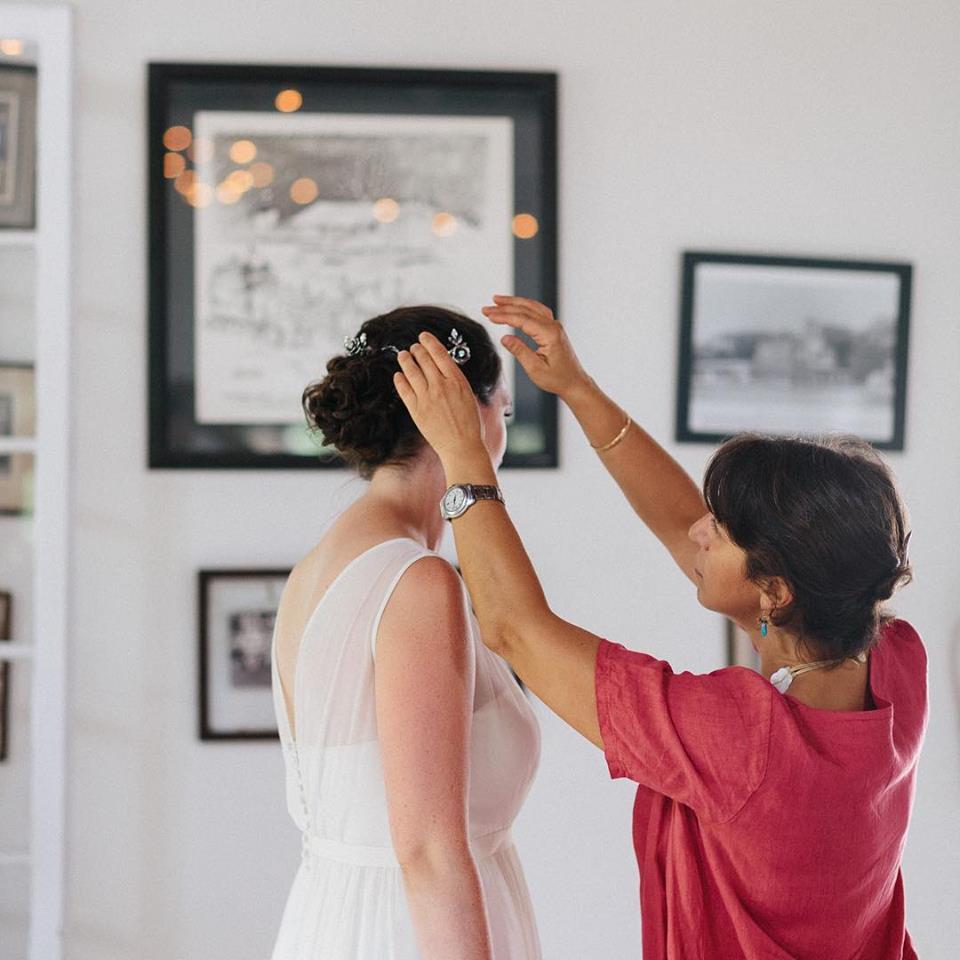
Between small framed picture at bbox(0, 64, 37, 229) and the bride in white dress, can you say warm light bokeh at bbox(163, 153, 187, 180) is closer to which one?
small framed picture at bbox(0, 64, 37, 229)

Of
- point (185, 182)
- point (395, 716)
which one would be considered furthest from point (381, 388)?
point (185, 182)

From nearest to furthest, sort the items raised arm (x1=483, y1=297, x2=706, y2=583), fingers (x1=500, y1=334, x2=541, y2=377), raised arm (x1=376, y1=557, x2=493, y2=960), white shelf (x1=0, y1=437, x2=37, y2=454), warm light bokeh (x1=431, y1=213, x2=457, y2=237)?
raised arm (x1=376, y1=557, x2=493, y2=960), fingers (x1=500, y1=334, x2=541, y2=377), raised arm (x1=483, y1=297, x2=706, y2=583), white shelf (x1=0, y1=437, x2=37, y2=454), warm light bokeh (x1=431, y1=213, x2=457, y2=237)

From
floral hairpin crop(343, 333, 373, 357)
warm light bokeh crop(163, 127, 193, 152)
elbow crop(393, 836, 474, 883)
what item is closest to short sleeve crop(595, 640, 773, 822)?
elbow crop(393, 836, 474, 883)

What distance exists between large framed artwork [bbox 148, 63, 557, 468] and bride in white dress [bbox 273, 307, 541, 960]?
2.63 ft

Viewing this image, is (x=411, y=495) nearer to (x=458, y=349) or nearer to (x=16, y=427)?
(x=458, y=349)

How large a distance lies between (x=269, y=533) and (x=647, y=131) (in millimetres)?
1165

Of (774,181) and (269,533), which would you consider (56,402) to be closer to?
(269,533)

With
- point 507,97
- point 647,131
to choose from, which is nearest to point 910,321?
point 647,131

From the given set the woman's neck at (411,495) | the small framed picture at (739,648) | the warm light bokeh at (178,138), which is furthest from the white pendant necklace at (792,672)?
the warm light bokeh at (178,138)

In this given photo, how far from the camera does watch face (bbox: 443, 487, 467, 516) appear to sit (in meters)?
1.25

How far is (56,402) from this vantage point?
215 centimetres

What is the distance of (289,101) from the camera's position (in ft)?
7.34

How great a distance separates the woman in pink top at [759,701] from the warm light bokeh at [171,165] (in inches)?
45.4

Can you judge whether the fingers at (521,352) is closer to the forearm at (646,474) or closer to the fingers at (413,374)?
the forearm at (646,474)
